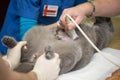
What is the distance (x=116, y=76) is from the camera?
112 cm

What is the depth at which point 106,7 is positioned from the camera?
51.6 inches

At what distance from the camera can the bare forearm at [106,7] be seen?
4.25ft

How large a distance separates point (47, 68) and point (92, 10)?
41 centimetres

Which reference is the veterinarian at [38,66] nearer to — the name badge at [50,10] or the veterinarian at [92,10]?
the veterinarian at [92,10]

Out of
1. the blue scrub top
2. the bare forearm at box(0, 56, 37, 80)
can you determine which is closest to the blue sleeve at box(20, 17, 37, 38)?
the blue scrub top

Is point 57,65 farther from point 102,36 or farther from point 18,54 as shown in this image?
point 102,36

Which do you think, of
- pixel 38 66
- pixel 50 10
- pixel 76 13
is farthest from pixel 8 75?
pixel 50 10

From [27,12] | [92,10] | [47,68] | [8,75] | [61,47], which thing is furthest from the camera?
[27,12]

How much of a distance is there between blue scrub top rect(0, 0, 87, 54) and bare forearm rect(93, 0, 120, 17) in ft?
0.80

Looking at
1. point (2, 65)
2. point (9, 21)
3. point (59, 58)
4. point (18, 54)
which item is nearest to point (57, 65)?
point (59, 58)

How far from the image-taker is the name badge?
144 centimetres

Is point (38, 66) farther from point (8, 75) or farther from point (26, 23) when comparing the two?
point (26, 23)

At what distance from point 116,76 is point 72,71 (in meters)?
0.19

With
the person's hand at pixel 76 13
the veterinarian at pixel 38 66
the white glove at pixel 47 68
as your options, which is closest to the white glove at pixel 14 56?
the veterinarian at pixel 38 66
